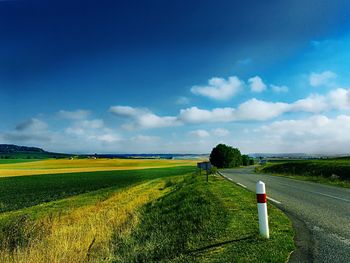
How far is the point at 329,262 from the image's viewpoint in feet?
15.7

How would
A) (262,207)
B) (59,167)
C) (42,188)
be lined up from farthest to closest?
(59,167) < (42,188) < (262,207)

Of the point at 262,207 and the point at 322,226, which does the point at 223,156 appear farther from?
the point at 262,207

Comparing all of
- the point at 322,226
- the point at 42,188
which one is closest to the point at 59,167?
the point at 42,188

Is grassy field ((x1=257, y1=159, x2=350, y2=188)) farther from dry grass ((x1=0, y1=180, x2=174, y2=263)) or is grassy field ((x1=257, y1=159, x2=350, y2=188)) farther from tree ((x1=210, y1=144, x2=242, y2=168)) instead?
tree ((x1=210, y1=144, x2=242, y2=168))

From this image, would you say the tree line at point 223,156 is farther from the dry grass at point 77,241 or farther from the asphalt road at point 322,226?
the asphalt road at point 322,226

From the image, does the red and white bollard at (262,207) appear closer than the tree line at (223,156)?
Yes

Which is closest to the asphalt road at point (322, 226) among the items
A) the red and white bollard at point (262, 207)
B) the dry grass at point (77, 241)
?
the red and white bollard at point (262, 207)

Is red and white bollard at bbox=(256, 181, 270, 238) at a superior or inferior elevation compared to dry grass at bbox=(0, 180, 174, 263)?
superior

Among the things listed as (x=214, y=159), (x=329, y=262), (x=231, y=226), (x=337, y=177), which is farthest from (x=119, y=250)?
(x=214, y=159)

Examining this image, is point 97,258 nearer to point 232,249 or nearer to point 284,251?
point 232,249

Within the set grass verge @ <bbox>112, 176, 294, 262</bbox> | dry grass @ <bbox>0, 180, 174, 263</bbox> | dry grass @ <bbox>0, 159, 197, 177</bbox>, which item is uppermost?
dry grass @ <bbox>0, 159, 197, 177</bbox>

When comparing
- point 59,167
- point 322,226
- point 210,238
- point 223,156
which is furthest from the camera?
point 59,167

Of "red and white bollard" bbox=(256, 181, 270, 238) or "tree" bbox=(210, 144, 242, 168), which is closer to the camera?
"red and white bollard" bbox=(256, 181, 270, 238)

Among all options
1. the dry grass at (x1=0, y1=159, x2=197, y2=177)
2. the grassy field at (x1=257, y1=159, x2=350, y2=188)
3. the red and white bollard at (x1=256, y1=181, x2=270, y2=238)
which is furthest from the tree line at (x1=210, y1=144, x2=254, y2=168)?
the red and white bollard at (x1=256, y1=181, x2=270, y2=238)
